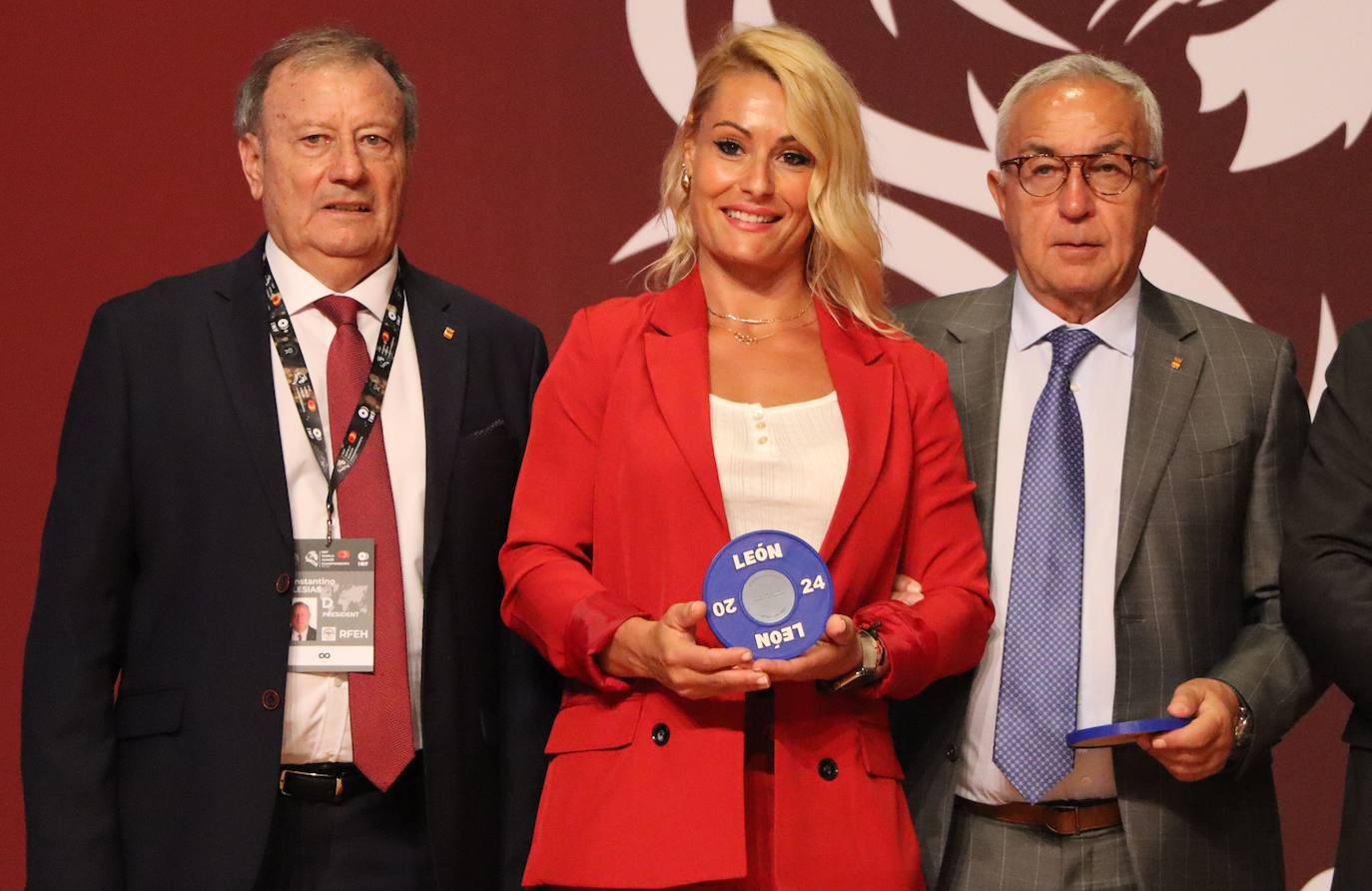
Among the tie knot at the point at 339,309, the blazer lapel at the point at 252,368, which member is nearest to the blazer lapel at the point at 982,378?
the tie knot at the point at 339,309

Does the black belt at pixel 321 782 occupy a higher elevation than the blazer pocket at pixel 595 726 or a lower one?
lower

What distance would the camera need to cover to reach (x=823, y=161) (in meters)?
2.72

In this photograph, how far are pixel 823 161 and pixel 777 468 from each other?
52 cm

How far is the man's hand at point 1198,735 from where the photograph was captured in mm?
2578

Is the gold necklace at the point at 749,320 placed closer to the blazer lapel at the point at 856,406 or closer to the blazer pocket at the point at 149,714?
the blazer lapel at the point at 856,406

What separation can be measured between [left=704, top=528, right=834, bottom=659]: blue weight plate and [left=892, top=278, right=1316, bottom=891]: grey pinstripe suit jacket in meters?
0.54

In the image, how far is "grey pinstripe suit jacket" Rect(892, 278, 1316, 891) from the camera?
2.73m

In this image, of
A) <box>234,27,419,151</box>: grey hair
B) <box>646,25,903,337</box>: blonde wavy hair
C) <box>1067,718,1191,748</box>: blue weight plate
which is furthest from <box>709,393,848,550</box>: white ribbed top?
<box>234,27,419,151</box>: grey hair

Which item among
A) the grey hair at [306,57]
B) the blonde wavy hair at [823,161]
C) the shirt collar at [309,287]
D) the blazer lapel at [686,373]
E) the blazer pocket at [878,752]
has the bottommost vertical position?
the blazer pocket at [878,752]

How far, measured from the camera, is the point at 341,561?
2.65 meters

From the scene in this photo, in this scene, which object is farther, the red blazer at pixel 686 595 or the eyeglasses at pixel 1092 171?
the eyeglasses at pixel 1092 171

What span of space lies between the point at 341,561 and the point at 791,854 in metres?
0.83

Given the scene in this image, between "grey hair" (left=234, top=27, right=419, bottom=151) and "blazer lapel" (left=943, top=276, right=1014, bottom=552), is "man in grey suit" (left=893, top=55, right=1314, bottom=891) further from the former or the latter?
"grey hair" (left=234, top=27, right=419, bottom=151)

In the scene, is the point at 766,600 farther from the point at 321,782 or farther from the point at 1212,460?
the point at 1212,460
